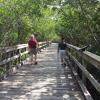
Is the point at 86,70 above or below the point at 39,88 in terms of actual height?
above

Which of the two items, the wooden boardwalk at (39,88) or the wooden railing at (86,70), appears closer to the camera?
the wooden railing at (86,70)

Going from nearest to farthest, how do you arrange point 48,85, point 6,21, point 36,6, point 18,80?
1. point 48,85
2. point 18,80
3. point 6,21
4. point 36,6

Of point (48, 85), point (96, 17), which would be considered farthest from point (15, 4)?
point (48, 85)

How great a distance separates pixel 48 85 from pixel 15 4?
6.96 m

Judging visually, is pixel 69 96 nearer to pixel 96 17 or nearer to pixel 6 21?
pixel 96 17

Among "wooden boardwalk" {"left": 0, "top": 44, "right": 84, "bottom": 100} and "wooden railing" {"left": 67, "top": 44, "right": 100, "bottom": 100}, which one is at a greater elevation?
"wooden railing" {"left": 67, "top": 44, "right": 100, "bottom": 100}

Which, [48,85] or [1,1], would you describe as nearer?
[48,85]

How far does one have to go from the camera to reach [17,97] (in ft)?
28.9

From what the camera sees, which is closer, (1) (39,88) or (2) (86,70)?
(2) (86,70)

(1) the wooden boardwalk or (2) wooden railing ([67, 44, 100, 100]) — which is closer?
(2) wooden railing ([67, 44, 100, 100])

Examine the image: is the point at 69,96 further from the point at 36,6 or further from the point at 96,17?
the point at 36,6

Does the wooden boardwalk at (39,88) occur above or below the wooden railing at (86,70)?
below

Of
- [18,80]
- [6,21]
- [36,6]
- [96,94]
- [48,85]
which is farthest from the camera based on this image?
[36,6]

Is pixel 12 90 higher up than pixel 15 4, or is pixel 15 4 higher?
pixel 15 4
